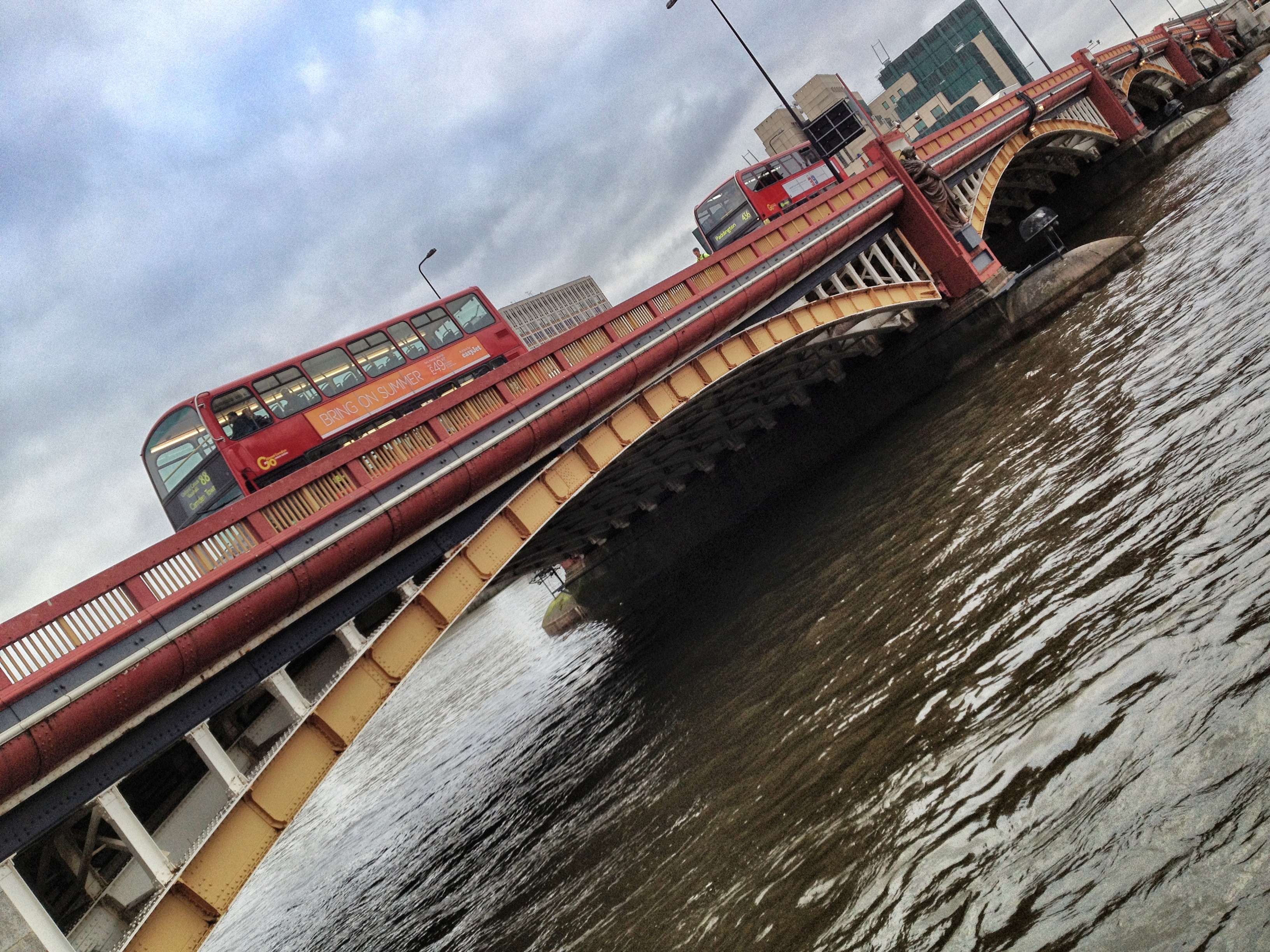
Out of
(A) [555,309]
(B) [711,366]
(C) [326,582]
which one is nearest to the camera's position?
(C) [326,582]

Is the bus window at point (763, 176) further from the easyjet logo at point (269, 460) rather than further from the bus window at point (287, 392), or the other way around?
the easyjet logo at point (269, 460)

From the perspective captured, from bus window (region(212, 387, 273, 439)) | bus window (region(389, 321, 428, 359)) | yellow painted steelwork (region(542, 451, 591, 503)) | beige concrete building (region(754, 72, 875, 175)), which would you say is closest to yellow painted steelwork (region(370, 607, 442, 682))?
yellow painted steelwork (region(542, 451, 591, 503))

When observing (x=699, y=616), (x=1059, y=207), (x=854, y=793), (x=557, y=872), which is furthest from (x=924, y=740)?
(x=1059, y=207)

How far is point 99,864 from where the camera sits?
909 centimetres

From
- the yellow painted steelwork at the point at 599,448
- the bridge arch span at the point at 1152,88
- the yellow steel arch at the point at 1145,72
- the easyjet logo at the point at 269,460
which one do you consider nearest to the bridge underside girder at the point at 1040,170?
the yellow steel arch at the point at 1145,72

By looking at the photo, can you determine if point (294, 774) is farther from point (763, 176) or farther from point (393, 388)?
point (763, 176)

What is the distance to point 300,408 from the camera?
17000mm

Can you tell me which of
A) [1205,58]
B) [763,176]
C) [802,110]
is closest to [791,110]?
[763,176]

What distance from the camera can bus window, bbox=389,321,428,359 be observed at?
61.8 ft

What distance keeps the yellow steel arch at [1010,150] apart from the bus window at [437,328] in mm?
17781

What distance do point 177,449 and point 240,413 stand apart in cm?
198

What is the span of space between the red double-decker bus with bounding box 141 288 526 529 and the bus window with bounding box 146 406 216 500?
0.08 ft

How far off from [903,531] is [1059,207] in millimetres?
35052

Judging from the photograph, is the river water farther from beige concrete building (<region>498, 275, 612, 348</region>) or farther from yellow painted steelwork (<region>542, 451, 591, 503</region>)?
beige concrete building (<region>498, 275, 612, 348</region>)
